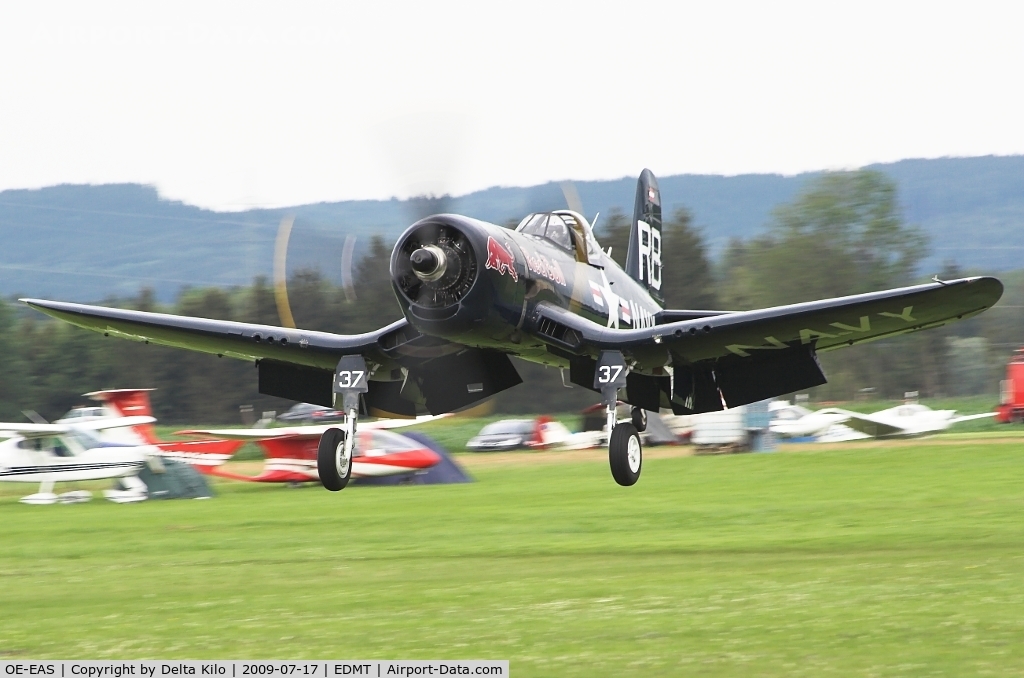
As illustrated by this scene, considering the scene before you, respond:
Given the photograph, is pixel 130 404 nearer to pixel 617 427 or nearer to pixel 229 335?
pixel 229 335

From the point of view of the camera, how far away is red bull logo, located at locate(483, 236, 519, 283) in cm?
1275

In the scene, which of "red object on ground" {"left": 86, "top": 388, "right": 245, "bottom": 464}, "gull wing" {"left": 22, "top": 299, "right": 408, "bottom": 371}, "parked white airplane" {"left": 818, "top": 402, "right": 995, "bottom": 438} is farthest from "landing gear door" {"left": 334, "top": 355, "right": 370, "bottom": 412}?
"parked white airplane" {"left": 818, "top": 402, "right": 995, "bottom": 438}

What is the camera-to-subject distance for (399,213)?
13117 mm

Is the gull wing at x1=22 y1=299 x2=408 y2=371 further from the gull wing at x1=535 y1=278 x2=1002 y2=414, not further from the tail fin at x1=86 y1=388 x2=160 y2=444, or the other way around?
the tail fin at x1=86 y1=388 x2=160 y2=444

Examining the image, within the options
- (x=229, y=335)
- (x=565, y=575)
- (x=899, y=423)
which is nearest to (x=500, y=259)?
(x=229, y=335)

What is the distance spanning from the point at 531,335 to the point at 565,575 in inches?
164

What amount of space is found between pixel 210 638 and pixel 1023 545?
1225cm

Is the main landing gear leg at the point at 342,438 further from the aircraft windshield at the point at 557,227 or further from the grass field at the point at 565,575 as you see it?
the aircraft windshield at the point at 557,227

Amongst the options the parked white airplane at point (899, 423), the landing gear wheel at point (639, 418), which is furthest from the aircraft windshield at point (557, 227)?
the parked white airplane at point (899, 423)

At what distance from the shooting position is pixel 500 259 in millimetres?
12930

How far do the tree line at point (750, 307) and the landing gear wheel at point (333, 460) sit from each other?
1648 inches

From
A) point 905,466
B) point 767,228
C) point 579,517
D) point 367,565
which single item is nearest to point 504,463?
point 905,466

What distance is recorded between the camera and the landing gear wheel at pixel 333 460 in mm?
14188

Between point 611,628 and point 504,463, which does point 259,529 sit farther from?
point 504,463
